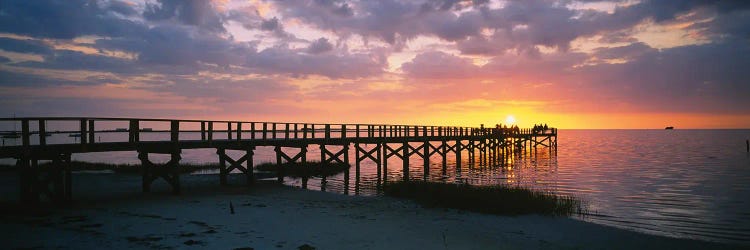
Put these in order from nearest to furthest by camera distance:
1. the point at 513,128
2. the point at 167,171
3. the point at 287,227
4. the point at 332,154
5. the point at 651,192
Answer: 1. the point at 287,227
2. the point at 167,171
3. the point at 651,192
4. the point at 332,154
5. the point at 513,128

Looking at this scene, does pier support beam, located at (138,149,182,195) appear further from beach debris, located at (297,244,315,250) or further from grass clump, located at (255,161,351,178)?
grass clump, located at (255,161,351,178)

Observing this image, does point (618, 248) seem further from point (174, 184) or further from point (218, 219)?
point (174, 184)

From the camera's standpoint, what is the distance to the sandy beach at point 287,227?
969 cm

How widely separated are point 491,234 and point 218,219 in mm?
Result: 6937

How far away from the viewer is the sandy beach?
31.8 ft

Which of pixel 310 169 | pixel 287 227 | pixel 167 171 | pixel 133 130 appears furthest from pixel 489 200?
pixel 310 169

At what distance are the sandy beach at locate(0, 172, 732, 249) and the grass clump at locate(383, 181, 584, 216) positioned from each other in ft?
2.23

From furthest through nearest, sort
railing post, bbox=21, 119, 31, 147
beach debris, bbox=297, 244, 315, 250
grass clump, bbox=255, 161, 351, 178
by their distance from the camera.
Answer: grass clump, bbox=255, 161, 351, 178 < railing post, bbox=21, 119, 31, 147 < beach debris, bbox=297, 244, 315, 250

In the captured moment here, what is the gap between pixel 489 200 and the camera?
49.2 ft

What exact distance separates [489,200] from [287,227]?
22.7ft

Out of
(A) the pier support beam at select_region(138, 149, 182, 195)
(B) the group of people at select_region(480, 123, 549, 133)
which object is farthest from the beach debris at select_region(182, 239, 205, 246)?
(B) the group of people at select_region(480, 123, 549, 133)

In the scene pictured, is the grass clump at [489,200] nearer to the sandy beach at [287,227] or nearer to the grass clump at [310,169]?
the sandy beach at [287,227]

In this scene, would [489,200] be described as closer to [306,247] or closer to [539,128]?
[306,247]

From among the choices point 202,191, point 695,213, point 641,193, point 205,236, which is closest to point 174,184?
point 202,191
